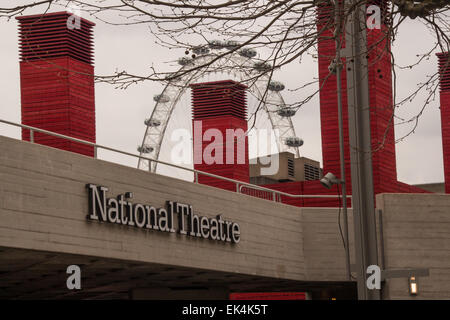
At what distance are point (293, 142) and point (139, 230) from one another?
82.3 m

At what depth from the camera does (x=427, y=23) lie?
11039mm

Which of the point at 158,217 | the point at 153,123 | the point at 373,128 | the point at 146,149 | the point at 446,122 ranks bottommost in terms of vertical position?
the point at 158,217

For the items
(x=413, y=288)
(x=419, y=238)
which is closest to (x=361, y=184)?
(x=413, y=288)

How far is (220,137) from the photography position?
3353 cm

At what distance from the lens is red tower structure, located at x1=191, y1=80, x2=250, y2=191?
107 feet

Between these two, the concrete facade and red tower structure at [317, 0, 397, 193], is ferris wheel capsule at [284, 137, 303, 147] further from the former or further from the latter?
red tower structure at [317, 0, 397, 193]

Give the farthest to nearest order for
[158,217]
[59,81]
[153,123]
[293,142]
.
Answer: [293,142], [153,123], [59,81], [158,217]

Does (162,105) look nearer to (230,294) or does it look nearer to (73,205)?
(230,294)

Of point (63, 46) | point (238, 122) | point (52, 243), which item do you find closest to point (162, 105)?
point (238, 122)

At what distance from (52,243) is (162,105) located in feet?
272

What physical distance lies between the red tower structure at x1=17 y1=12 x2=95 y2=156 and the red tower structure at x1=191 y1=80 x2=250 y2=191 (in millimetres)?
7011

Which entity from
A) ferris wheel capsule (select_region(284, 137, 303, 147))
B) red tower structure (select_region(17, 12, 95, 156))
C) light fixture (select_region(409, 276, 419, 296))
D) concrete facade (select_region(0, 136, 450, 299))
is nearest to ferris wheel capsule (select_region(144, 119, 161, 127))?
ferris wheel capsule (select_region(284, 137, 303, 147))

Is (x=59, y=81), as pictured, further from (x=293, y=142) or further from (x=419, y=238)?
(x=293, y=142)

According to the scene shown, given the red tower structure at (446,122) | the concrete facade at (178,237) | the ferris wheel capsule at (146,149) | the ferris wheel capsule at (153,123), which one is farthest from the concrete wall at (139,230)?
the ferris wheel capsule at (146,149)
